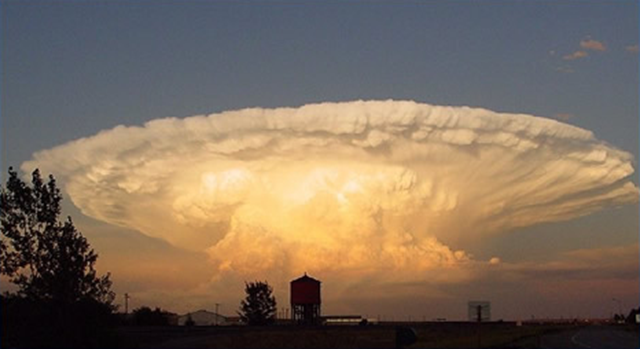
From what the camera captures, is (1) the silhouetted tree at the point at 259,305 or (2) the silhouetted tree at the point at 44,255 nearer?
(2) the silhouetted tree at the point at 44,255

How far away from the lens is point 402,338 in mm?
62812

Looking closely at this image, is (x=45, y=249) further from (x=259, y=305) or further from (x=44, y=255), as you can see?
(x=259, y=305)

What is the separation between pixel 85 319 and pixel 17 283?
48.1 feet

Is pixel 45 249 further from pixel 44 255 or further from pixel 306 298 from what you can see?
pixel 306 298

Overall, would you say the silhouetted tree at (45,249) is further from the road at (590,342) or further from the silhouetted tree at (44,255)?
the road at (590,342)

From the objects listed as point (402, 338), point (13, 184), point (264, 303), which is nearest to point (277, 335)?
point (402, 338)

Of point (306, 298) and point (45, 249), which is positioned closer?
point (45, 249)

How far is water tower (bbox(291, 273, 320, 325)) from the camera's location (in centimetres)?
12800

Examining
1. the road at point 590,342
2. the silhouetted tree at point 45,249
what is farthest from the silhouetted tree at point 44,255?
the road at point 590,342

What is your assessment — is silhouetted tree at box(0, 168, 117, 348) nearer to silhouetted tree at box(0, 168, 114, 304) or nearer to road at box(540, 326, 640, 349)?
silhouetted tree at box(0, 168, 114, 304)

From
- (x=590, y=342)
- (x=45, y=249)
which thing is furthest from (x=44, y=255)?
(x=590, y=342)

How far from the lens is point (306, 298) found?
128 meters

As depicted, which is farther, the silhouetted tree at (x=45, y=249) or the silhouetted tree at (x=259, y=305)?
the silhouetted tree at (x=259, y=305)

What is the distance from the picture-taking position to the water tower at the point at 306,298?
420 feet
